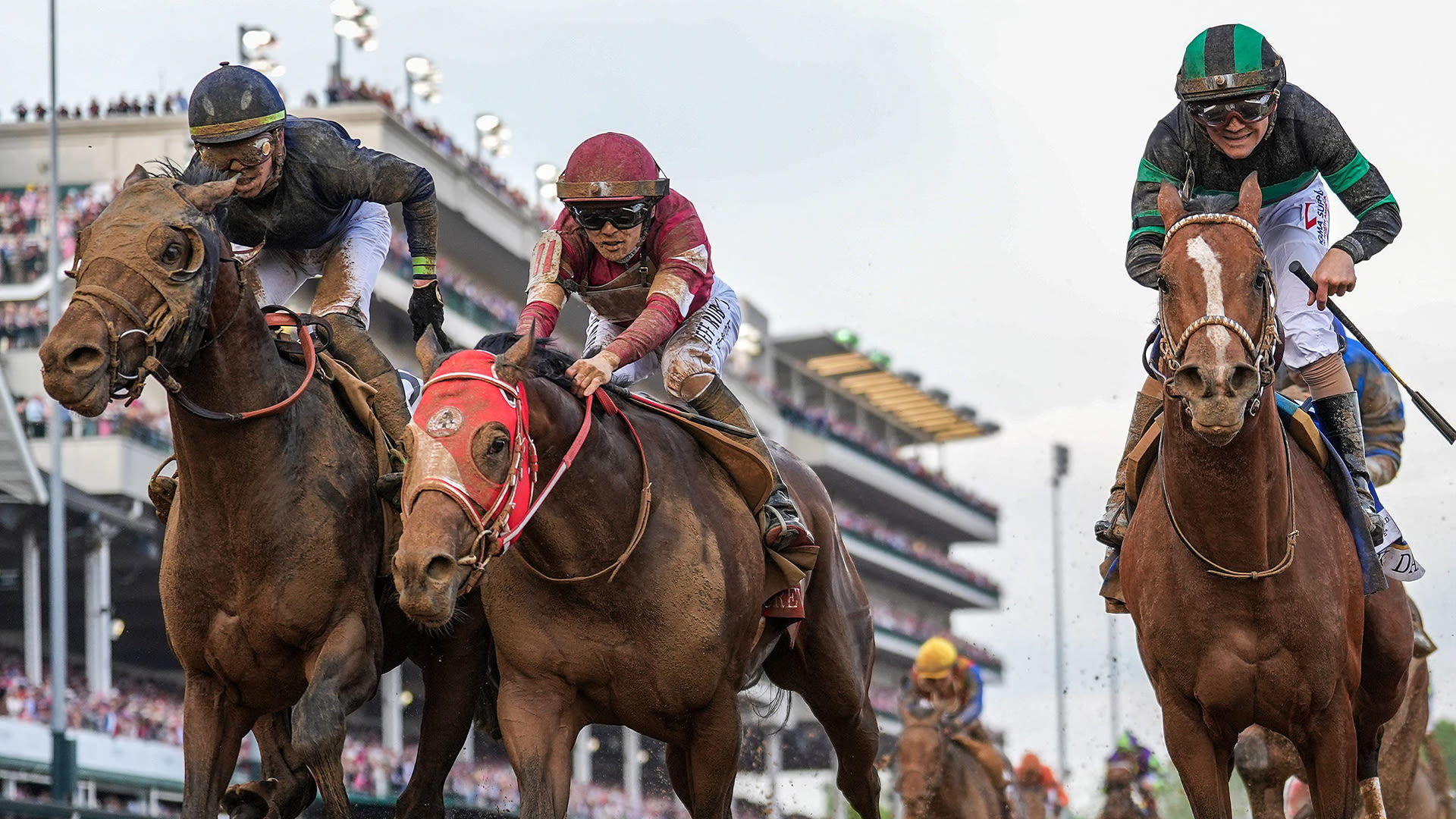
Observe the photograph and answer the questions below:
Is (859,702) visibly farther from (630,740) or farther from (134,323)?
(630,740)

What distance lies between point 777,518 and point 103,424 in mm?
25627

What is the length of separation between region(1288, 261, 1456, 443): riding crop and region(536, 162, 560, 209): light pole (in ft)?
143

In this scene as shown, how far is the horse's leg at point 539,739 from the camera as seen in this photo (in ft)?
22.2

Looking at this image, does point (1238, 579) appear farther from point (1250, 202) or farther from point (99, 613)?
point (99, 613)

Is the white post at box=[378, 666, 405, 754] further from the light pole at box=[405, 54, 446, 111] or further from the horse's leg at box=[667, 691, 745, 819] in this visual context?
the horse's leg at box=[667, 691, 745, 819]

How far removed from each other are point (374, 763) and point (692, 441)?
21.8m

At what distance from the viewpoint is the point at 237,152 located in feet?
25.7

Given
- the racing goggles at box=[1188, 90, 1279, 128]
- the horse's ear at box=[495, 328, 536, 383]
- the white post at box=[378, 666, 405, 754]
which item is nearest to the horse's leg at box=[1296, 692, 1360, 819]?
the racing goggles at box=[1188, 90, 1279, 128]

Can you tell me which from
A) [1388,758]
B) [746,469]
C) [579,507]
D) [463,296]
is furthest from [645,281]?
[463,296]

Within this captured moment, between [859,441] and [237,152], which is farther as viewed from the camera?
[859,441]

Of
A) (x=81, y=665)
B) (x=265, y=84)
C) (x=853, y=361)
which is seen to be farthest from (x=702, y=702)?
(x=853, y=361)

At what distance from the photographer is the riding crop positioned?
7395mm

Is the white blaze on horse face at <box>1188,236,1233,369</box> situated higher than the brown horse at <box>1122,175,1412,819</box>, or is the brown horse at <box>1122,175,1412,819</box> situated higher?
the white blaze on horse face at <box>1188,236,1233,369</box>

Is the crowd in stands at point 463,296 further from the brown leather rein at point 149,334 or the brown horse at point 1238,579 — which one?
the brown horse at point 1238,579
